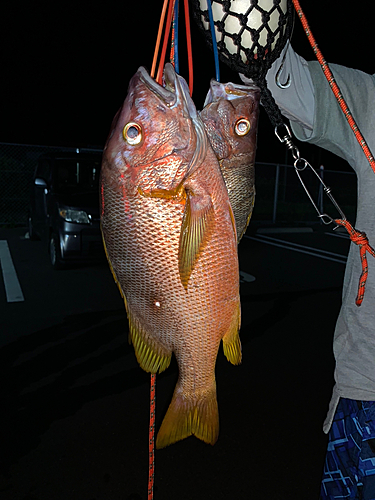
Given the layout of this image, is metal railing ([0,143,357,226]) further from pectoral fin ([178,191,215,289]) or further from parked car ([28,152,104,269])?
pectoral fin ([178,191,215,289])

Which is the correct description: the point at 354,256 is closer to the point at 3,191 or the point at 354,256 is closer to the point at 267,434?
the point at 267,434

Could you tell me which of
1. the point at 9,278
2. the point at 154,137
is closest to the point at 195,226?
the point at 154,137

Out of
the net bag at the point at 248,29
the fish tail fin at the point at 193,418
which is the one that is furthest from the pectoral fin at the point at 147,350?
the net bag at the point at 248,29

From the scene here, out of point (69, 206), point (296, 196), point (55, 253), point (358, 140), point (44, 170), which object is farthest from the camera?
point (296, 196)

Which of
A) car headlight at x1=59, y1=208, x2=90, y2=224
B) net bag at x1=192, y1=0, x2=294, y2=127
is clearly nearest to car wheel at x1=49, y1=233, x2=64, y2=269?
car headlight at x1=59, y1=208, x2=90, y2=224

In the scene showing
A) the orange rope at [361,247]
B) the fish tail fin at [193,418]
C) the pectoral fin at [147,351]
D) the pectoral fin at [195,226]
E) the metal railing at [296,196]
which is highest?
the pectoral fin at [195,226]

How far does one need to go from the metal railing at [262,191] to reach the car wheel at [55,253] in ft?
8.88

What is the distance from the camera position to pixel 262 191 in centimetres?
1808

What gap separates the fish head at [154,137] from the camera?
3.70 ft

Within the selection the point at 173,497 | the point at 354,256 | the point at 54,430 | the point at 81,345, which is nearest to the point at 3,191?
the point at 81,345

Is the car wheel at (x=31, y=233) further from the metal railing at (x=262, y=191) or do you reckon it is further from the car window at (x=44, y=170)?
the car window at (x=44, y=170)

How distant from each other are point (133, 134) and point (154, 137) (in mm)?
63

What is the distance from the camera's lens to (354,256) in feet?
5.68

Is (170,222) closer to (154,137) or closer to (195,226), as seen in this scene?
(195,226)
